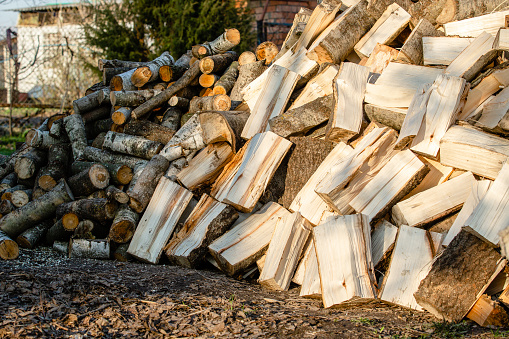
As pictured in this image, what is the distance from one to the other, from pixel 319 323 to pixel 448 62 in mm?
2610

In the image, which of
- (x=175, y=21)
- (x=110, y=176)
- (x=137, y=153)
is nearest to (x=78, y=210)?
(x=110, y=176)

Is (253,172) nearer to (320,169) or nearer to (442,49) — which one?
(320,169)

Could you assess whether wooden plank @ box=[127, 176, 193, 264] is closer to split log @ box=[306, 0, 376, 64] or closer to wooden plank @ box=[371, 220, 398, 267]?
wooden plank @ box=[371, 220, 398, 267]

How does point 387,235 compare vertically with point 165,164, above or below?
below

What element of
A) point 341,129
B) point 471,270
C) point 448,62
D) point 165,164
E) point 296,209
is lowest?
point 471,270

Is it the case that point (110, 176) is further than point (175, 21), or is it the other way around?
point (175, 21)

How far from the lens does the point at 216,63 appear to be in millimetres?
5176

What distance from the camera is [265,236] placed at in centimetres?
332

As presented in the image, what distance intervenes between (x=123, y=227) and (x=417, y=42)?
3073 mm

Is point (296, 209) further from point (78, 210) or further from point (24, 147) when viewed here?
point (24, 147)

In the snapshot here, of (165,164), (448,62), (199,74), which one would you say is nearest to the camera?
(448,62)

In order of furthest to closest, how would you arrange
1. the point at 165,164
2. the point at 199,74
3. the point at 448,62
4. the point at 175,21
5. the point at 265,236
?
1. the point at 175,21
2. the point at 199,74
3. the point at 165,164
4. the point at 448,62
5. the point at 265,236

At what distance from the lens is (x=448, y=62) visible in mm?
3740

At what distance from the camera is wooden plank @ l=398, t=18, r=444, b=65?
3.90 m
